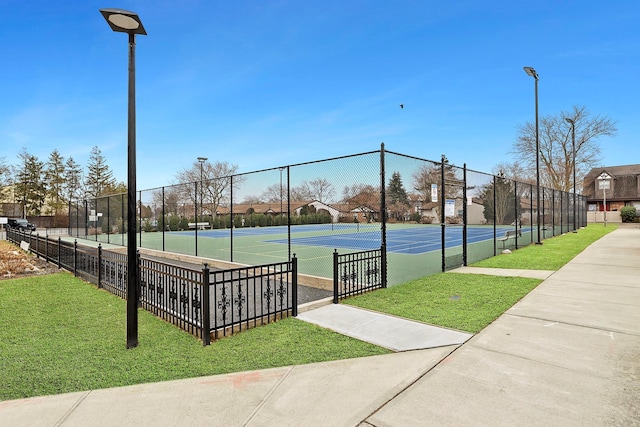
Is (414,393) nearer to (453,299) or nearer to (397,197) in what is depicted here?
(453,299)

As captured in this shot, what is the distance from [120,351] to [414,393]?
3523 millimetres

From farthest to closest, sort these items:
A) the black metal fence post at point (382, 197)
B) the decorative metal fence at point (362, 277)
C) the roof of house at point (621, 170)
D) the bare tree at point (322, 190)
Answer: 1. the roof of house at point (621, 170)
2. the bare tree at point (322, 190)
3. the black metal fence post at point (382, 197)
4. the decorative metal fence at point (362, 277)

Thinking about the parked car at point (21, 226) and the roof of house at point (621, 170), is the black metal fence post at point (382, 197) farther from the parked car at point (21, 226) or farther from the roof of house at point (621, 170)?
the roof of house at point (621, 170)

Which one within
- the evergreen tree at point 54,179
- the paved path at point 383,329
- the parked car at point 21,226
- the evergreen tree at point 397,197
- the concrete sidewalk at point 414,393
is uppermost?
the evergreen tree at point 54,179

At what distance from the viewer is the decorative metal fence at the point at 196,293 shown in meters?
4.58

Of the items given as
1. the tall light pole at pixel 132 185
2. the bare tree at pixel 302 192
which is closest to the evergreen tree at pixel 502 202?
the bare tree at pixel 302 192

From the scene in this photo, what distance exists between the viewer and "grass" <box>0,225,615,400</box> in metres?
3.48

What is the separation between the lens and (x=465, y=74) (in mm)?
17500

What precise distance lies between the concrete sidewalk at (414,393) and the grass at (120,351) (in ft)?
0.74

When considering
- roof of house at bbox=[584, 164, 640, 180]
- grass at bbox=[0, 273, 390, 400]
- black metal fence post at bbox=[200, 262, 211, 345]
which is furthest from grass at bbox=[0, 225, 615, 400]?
roof of house at bbox=[584, 164, 640, 180]

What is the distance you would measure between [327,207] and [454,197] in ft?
12.5

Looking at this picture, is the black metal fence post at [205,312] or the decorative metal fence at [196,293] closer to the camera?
the black metal fence post at [205,312]

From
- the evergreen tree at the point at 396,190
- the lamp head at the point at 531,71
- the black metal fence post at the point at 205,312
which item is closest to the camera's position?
the black metal fence post at the point at 205,312

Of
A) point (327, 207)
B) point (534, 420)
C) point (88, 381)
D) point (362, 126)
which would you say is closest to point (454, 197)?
point (327, 207)
